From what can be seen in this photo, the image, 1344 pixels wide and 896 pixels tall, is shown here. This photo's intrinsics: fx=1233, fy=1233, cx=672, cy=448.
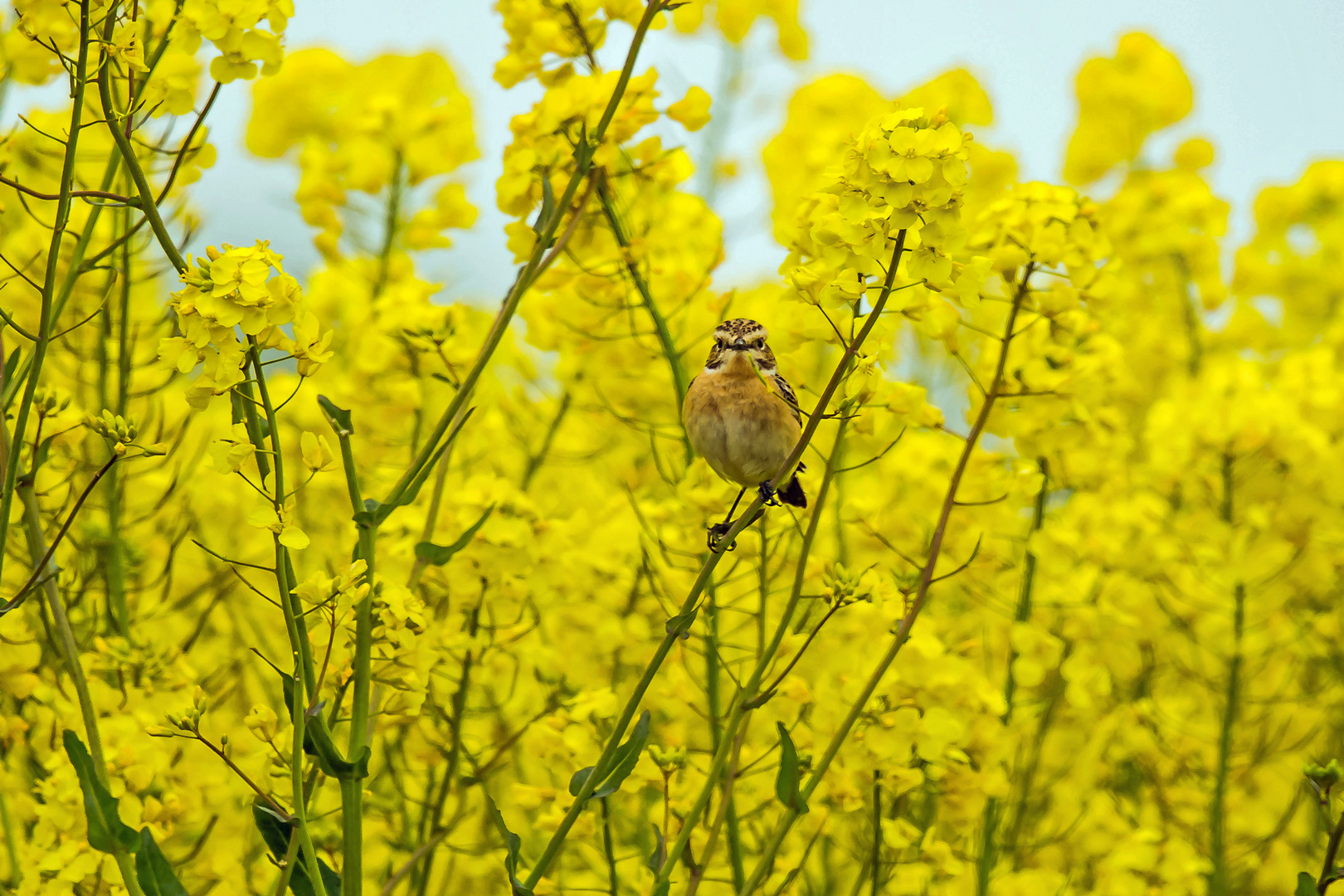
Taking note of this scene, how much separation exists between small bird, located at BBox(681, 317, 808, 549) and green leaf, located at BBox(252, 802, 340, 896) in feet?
1.91

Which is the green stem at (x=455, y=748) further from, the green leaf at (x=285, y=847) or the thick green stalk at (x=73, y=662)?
the thick green stalk at (x=73, y=662)

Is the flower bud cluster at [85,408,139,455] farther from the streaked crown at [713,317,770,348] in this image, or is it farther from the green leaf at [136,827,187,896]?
the streaked crown at [713,317,770,348]

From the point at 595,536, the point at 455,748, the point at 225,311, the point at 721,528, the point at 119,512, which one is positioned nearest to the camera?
the point at 225,311

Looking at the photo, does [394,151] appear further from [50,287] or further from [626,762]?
[626,762]

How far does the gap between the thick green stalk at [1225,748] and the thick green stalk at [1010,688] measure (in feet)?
1.34

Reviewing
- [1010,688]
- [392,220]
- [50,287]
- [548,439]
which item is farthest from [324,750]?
[392,220]

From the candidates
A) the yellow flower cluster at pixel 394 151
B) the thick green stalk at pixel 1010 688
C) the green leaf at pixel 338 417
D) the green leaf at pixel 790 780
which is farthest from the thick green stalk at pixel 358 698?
the yellow flower cluster at pixel 394 151

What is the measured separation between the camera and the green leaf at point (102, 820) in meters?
1.12

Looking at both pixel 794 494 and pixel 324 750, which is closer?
pixel 324 750

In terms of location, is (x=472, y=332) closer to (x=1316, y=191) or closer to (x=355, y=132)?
(x=355, y=132)

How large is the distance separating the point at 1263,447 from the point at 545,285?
5.21ft

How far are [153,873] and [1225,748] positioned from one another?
1.86 metres

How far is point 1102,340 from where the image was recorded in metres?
1.94

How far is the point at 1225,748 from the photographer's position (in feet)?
7.36
